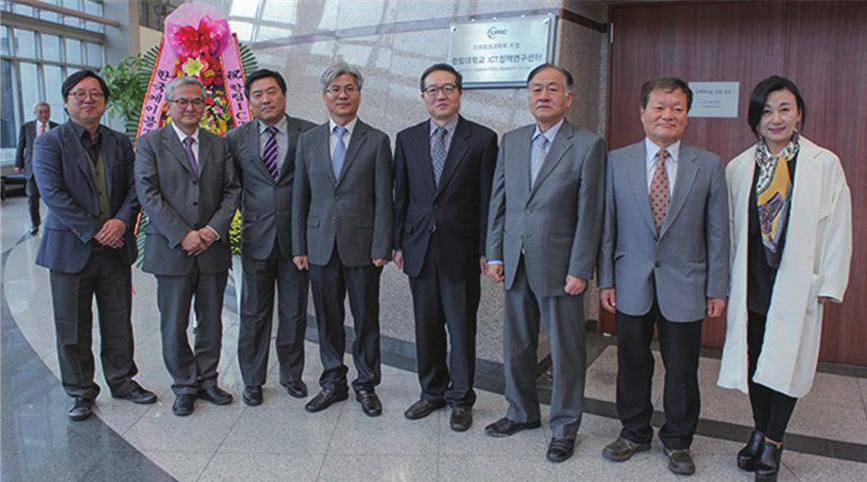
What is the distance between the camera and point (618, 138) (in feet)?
13.5

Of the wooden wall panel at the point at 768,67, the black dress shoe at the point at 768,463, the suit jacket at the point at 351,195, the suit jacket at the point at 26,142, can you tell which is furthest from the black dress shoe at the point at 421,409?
the suit jacket at the point at 26,142

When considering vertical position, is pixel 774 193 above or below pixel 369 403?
above

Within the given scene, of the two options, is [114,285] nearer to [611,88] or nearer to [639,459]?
[639,459]

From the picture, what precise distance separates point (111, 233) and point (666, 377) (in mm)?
2526

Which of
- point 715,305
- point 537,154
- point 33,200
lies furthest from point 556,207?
point 33,200

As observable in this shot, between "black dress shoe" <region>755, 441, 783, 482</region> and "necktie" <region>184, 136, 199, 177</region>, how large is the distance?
8.84ft

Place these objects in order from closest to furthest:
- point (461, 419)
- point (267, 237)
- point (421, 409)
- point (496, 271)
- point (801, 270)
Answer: point (801, 270) → point (496, 271) → point (461, 419) → point (421, 409) → point (267, 237)

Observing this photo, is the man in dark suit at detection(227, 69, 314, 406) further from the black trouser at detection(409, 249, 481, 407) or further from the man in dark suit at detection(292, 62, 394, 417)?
the black trouser at detection(409, 249, 481, 407)

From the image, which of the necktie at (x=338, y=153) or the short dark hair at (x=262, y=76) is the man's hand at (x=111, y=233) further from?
the necktie at (x=338, y=153)

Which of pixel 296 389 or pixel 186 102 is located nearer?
pixel 186 102

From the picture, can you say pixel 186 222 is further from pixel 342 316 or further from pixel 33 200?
pixel 33 200

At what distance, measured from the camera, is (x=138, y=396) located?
3.45 m

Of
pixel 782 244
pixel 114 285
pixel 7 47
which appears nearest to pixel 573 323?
pixel 782 244

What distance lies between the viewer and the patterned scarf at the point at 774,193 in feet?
8.15
